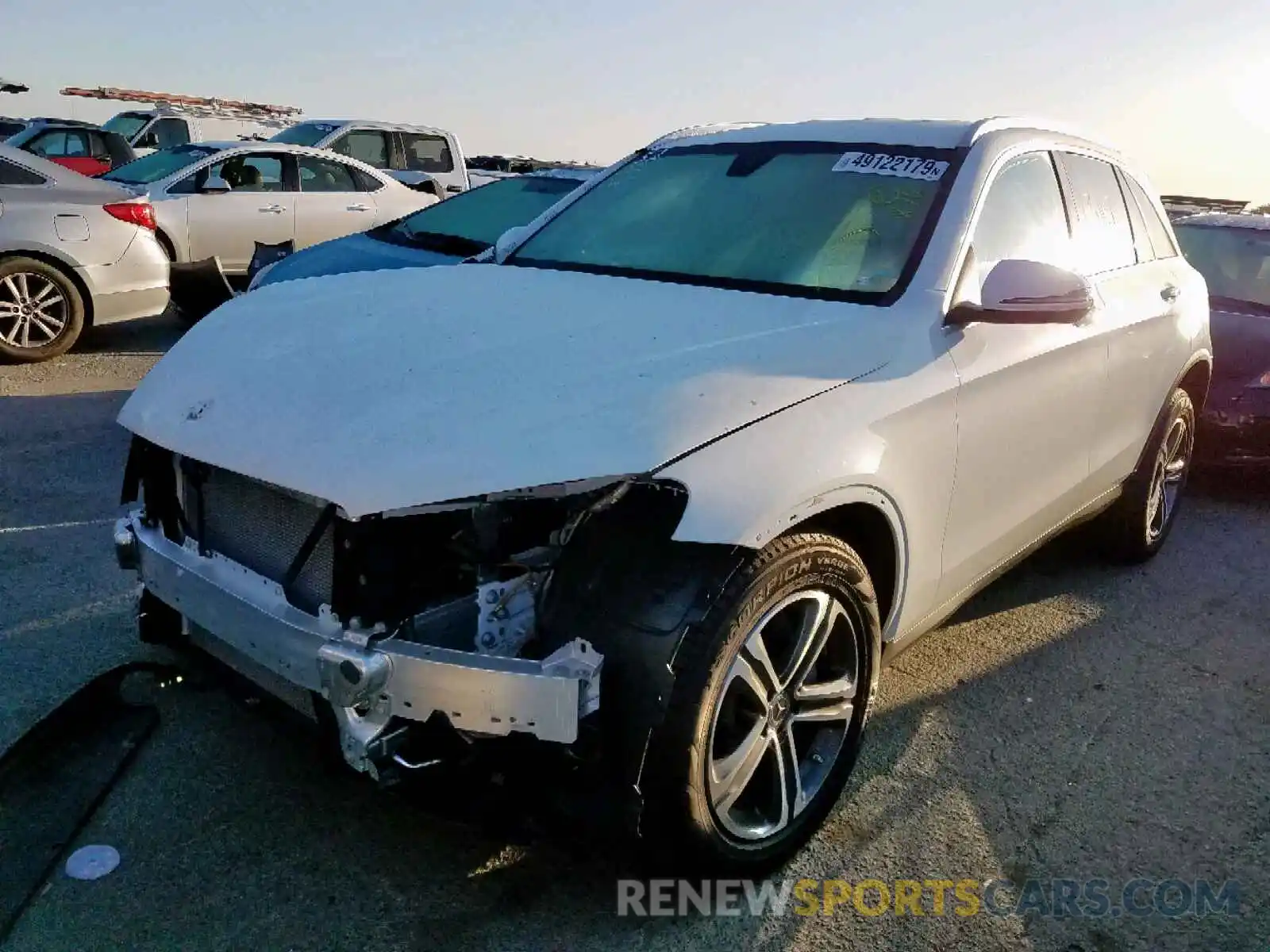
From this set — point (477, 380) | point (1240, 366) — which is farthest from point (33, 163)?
point (1240, 366)

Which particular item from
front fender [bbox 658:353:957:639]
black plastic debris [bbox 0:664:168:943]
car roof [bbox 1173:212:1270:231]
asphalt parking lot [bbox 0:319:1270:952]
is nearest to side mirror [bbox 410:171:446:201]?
car roof [bbox 1173:212:1270:231]

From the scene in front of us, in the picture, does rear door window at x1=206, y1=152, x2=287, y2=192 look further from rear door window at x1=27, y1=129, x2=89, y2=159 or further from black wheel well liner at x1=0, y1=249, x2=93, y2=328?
rear door window at x1=27, y1=129, x2=89, y2=159

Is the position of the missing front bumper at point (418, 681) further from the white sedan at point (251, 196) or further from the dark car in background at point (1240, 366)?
the white sedan at point (251, 196)

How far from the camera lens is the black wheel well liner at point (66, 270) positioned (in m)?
7.60

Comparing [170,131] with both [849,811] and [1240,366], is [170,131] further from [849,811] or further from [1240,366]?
[849,811]

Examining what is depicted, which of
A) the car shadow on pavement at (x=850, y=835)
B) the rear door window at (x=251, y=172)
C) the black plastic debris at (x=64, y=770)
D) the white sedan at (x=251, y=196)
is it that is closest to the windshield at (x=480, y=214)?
the white sedan at (x=251, y=196)

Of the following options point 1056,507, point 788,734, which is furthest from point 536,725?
point 1056,507

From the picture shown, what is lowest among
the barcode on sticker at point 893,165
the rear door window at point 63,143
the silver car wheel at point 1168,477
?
the silver car wheel at point 1168,477

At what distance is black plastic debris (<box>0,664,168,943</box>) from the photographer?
101 inches

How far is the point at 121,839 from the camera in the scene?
8.79 ft

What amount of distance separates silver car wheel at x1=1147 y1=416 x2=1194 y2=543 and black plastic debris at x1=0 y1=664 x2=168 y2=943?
408 centimetres

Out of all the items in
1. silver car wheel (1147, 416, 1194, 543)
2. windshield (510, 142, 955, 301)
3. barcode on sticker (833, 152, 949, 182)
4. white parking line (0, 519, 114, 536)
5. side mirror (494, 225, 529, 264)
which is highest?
barcode on sticker (833, 152, 949, 182)

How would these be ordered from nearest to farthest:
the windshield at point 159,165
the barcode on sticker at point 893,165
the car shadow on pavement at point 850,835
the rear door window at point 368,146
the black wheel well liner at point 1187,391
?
the car shadow on pavement at point 850,835, the barcode on sticker at point 893,165, the black wheel well liner at point 1187,391, the windshield at point 159,165, the rear door window at point 368,146

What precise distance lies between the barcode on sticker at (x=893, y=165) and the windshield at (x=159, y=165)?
327 inches
